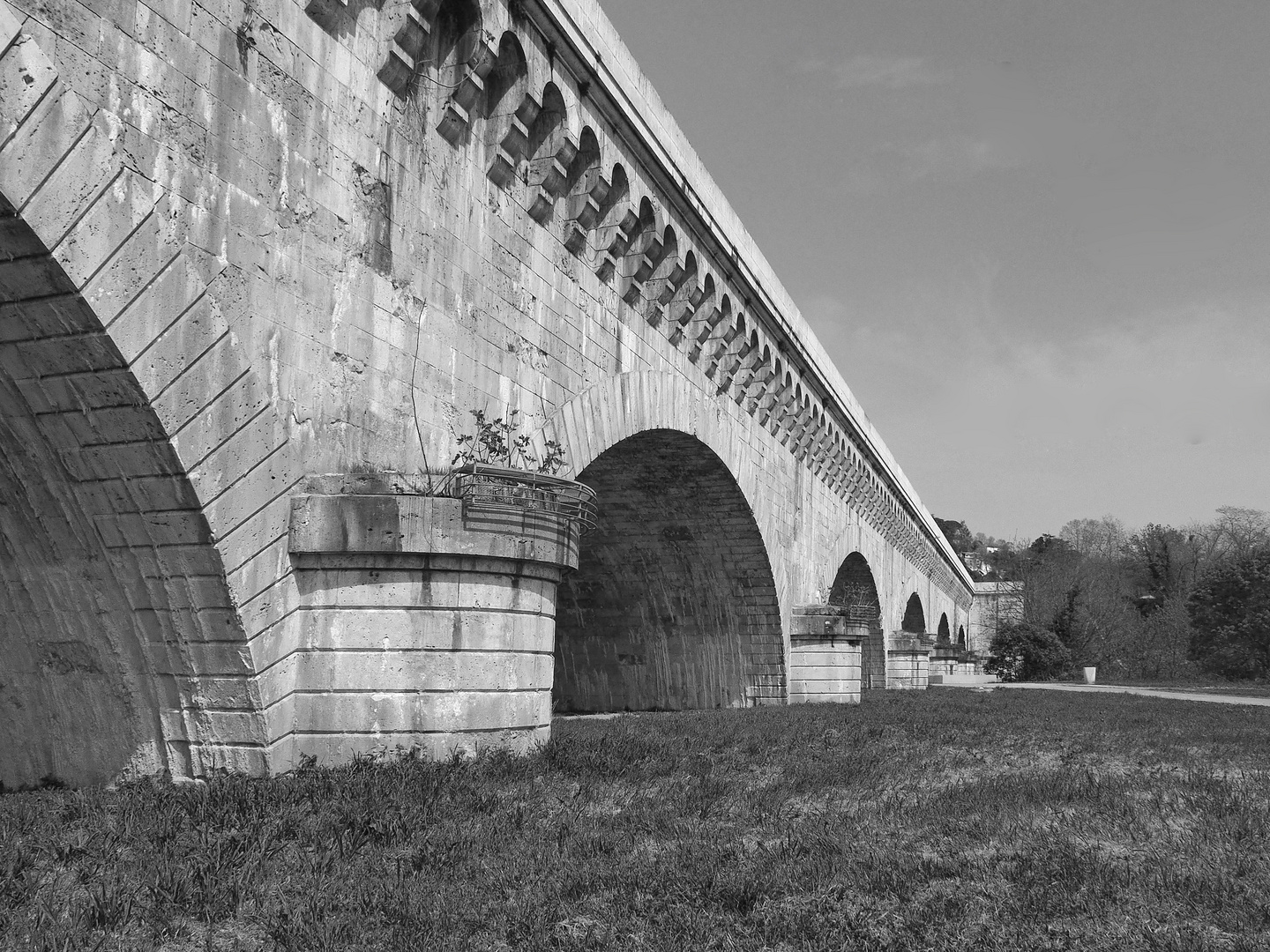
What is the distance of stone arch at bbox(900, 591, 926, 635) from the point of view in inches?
1736

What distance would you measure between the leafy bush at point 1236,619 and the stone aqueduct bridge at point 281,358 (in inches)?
1779

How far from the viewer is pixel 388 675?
24.1 feet

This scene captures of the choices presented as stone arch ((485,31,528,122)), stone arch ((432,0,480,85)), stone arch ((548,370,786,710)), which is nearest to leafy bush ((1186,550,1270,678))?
stone arch ((548,370,786,710))

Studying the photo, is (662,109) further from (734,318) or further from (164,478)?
(164,478)

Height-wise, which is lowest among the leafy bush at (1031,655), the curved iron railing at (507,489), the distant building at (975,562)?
the leafy bush at (1031,655)

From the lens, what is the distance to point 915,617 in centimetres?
4691

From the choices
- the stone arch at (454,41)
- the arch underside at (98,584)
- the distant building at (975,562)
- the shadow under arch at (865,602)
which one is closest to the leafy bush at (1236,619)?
the shadow under arch at (865,602)

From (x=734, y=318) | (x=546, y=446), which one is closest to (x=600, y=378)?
(x=546, y=446)

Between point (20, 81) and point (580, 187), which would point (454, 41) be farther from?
point (20, 81)

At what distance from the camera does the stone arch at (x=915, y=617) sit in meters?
44.1

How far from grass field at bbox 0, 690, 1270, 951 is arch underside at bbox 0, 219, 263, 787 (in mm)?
488

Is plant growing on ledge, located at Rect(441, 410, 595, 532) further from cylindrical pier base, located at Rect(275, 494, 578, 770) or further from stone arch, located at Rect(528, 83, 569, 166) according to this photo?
stone arch, located at Rect(528, 83, 569, 166)

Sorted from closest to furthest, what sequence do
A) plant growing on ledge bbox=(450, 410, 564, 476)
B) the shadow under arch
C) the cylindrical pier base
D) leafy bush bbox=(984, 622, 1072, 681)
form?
the cylindrical pier base → plant growing on ledge bbox=(450, 410, 564, 476) → the shadow under arch → leafy bush bbox=(984, 622, 1072, 681)

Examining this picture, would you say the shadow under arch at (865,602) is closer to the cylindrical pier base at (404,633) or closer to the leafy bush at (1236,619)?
the cylindrical pier base at (404,633)
